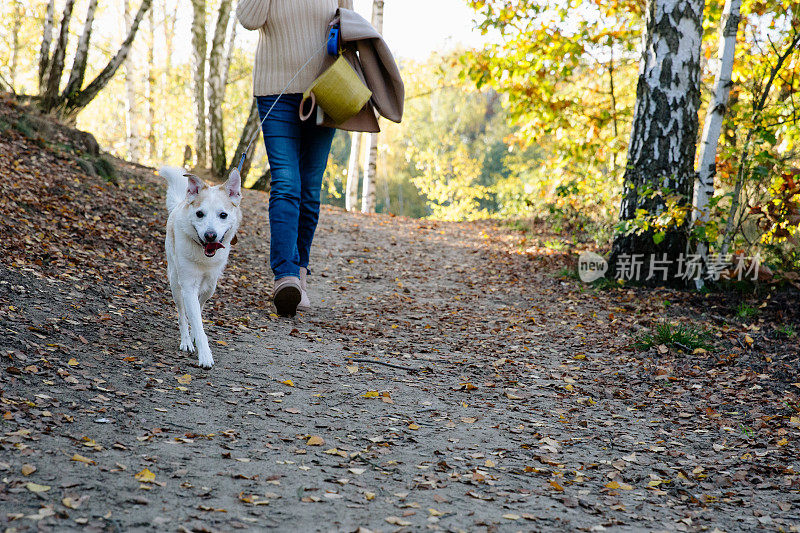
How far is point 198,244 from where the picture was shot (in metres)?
3.68

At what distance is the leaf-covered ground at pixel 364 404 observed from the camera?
2.29 meters

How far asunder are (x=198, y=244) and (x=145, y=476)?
5.50ft

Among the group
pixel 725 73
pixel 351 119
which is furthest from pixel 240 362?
pixel 725 73

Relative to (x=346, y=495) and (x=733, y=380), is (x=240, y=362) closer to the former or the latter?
(x=346, y=495)

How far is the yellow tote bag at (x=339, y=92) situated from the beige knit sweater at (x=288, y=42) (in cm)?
23

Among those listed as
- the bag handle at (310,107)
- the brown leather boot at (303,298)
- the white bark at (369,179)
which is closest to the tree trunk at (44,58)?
the brown leather boot at (303,298)

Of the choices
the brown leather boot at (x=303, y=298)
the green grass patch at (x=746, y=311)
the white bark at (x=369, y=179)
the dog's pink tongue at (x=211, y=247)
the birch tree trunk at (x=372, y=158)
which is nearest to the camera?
the dog's pink tongue at (x=211, y=247)

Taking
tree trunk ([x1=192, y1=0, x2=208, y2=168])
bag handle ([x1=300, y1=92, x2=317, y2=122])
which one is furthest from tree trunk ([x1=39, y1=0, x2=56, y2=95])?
bag handle ([x1=300, y1=92, x2=317, y2=122])

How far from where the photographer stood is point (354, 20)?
4.53m

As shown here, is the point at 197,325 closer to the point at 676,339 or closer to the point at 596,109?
the point at 676,339

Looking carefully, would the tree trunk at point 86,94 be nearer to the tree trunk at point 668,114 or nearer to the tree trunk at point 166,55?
the tree trunk at point 668,114

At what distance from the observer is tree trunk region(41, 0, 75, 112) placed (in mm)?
8445

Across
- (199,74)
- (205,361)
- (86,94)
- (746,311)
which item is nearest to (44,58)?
(86,94)

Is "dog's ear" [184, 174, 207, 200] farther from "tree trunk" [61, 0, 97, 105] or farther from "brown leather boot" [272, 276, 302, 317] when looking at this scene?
"tree trunk" [61, 0, 97, 105]
